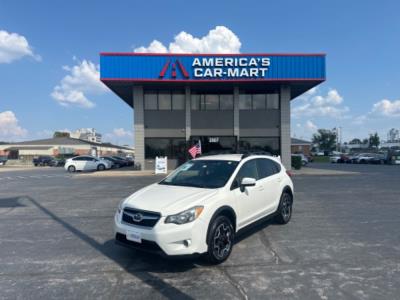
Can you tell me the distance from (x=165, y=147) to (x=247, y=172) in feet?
60.3

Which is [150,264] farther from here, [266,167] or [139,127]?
[139,127]

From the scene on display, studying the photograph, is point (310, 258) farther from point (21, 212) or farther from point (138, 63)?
point (138, 63)

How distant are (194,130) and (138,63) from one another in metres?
7.00

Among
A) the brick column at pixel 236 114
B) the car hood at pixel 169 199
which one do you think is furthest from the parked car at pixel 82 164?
the car hood at pixel 169 199

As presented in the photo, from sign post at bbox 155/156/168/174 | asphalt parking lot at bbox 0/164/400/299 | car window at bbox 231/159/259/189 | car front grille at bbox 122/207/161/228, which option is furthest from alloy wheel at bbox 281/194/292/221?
sign post at bbox 155/156/168/174

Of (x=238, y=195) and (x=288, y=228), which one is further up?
(x=238, y=195)

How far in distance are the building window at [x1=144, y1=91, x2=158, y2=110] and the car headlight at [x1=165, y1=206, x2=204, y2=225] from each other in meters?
20.3

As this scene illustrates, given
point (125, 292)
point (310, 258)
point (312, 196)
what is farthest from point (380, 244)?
point (312, 196)

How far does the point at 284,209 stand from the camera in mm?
6570

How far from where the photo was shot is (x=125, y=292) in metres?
3.51

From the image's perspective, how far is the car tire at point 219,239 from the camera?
412 centimetres

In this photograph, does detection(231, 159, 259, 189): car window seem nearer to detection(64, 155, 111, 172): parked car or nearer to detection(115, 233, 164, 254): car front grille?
detection(115, 233, 164, 254): car front grille

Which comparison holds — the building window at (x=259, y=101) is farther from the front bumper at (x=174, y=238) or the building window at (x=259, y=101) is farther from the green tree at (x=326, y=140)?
the green tree at (x=326, y=140)

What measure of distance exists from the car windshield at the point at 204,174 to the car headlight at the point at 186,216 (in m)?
0.80
